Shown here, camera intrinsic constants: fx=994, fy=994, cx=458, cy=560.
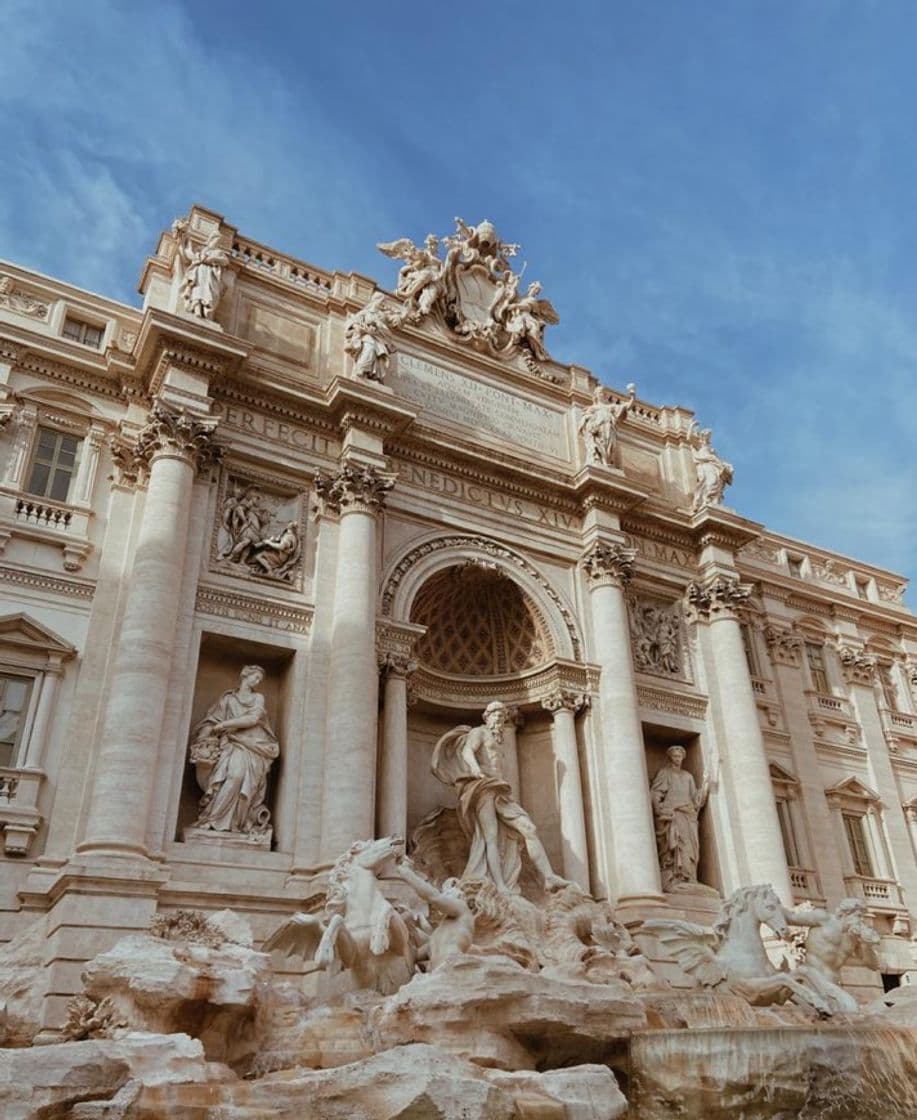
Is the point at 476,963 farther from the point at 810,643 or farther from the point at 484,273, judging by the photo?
the point at 810,643

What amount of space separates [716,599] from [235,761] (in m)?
11.2

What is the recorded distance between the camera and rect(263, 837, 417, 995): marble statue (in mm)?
10914

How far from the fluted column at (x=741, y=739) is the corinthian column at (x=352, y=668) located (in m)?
7.90

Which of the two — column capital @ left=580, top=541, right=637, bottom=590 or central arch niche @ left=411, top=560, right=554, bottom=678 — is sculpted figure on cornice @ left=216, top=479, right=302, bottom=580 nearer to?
central arch niche @ left=411, top=560, right=554, bottom=678

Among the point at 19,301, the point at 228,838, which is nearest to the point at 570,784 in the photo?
the point at 228,838

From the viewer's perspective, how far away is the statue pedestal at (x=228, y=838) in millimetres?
14008

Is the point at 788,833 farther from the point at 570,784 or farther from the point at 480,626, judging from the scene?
the point at 480,626

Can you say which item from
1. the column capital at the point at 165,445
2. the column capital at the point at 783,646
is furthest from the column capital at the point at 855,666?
the column capital at the point at 165,445

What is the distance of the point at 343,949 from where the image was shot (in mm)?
10938

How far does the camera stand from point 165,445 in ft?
51.2

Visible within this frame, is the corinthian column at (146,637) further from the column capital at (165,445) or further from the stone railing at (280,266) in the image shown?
the stone railing at (280,266)

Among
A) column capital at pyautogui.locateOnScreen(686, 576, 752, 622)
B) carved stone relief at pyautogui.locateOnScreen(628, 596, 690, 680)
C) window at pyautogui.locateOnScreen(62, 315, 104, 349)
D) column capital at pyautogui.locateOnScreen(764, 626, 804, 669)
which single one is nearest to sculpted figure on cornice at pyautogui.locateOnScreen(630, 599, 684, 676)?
carved stone relief at pyautogui.locateOnScreen(628, 596, 690, 680)

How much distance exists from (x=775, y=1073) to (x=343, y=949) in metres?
4.83

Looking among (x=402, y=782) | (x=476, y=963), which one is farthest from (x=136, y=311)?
(x=476, y=963)
